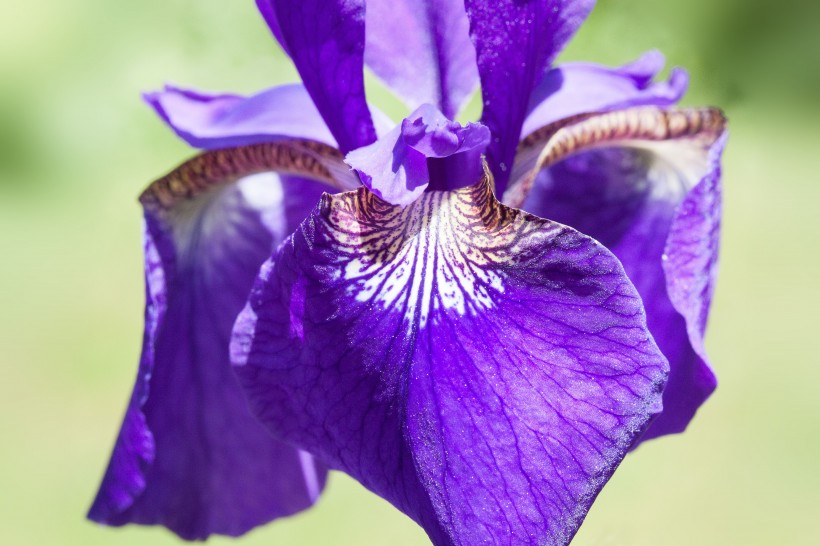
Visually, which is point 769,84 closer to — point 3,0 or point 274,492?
point 274,492

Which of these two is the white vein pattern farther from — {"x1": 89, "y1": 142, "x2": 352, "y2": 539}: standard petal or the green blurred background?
the green blurred background

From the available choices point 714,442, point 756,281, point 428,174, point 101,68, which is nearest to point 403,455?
point 428,174

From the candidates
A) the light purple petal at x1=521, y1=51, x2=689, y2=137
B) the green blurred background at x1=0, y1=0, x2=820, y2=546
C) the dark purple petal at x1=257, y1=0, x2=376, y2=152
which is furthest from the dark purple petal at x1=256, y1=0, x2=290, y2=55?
the green blurred background at x1=0, y1=0, x2=820, y2=546

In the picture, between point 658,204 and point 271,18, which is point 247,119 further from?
point 658,204

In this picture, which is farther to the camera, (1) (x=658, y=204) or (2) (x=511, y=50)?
(1) (x=658, y=204)

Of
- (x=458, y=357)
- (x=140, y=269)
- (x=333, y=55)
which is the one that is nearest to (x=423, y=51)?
(x=333, y=55)

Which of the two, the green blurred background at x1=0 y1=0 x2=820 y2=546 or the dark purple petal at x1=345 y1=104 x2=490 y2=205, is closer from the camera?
the dark purple petal at x1=345 y1=104 x2=490 y2=205
